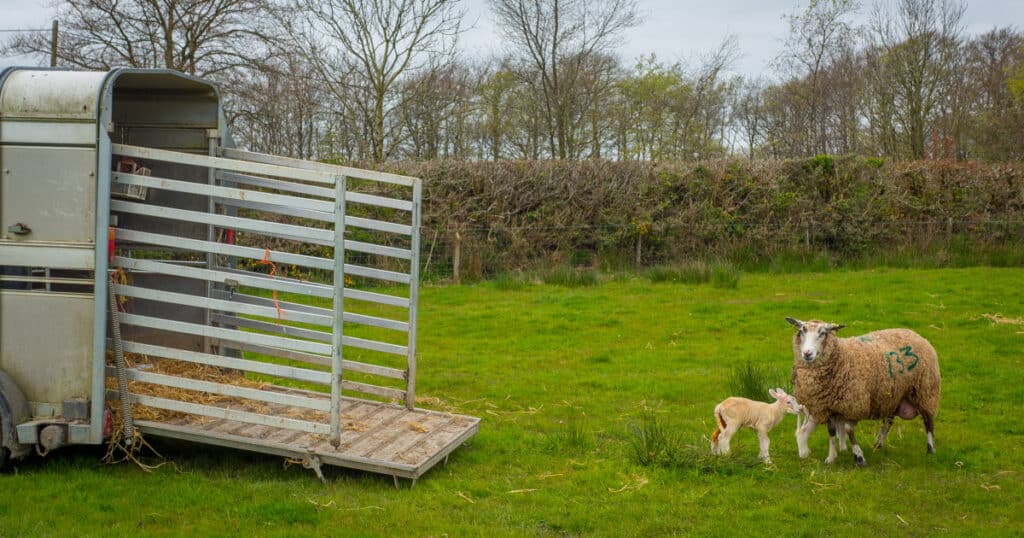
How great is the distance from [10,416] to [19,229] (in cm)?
130

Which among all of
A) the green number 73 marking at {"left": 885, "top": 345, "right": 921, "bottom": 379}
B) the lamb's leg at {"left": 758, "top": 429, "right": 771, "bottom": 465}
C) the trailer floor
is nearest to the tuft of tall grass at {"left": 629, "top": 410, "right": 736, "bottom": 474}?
the lamb's leg at {"left": 758, "top": 429, "right": 771, "bottom": 465}

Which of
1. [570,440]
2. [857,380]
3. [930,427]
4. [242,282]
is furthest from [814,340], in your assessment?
[242,282]

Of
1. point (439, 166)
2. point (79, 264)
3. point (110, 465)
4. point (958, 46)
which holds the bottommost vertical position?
point (110, 465)

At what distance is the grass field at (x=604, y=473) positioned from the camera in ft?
16.6

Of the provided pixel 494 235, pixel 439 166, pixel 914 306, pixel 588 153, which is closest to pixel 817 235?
pixel 914 306

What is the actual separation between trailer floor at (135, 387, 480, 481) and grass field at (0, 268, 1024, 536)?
0.20 meters

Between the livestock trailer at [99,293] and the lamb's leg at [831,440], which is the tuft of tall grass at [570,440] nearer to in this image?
the livestock trailer at [99,293]

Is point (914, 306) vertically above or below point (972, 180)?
below

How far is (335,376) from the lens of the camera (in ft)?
18.4

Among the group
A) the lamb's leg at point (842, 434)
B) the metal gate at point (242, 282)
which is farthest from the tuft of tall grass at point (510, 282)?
the lamb's leg at point (842, 434)

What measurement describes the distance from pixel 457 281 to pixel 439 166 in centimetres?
290

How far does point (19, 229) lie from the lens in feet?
18.6

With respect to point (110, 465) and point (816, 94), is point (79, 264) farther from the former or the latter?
point (816, 94)

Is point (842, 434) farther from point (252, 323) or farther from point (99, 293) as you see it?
point (99, 293)
